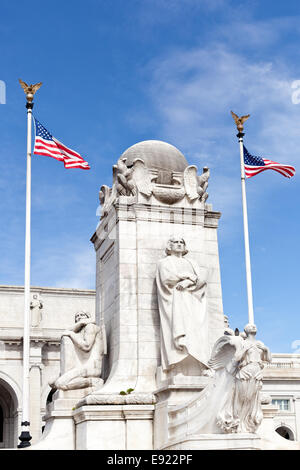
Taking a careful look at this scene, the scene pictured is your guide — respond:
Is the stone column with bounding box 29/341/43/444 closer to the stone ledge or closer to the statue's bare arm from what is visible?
the statue's bare arm

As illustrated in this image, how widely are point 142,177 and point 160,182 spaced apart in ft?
2.14

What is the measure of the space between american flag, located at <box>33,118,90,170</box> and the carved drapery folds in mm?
5125

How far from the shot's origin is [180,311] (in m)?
14.3

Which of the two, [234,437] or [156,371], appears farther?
[156,371]

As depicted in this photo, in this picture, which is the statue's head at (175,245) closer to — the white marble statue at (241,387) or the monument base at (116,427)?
the monument base at (116,427)

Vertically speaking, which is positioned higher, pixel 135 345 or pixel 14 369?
pixel 14 369

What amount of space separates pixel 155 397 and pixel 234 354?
119 inches

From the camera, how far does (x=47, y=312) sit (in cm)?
5384

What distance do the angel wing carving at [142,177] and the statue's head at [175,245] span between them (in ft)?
4.66

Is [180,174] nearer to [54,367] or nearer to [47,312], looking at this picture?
[54,367]

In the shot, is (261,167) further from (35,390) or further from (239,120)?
(35,390)
